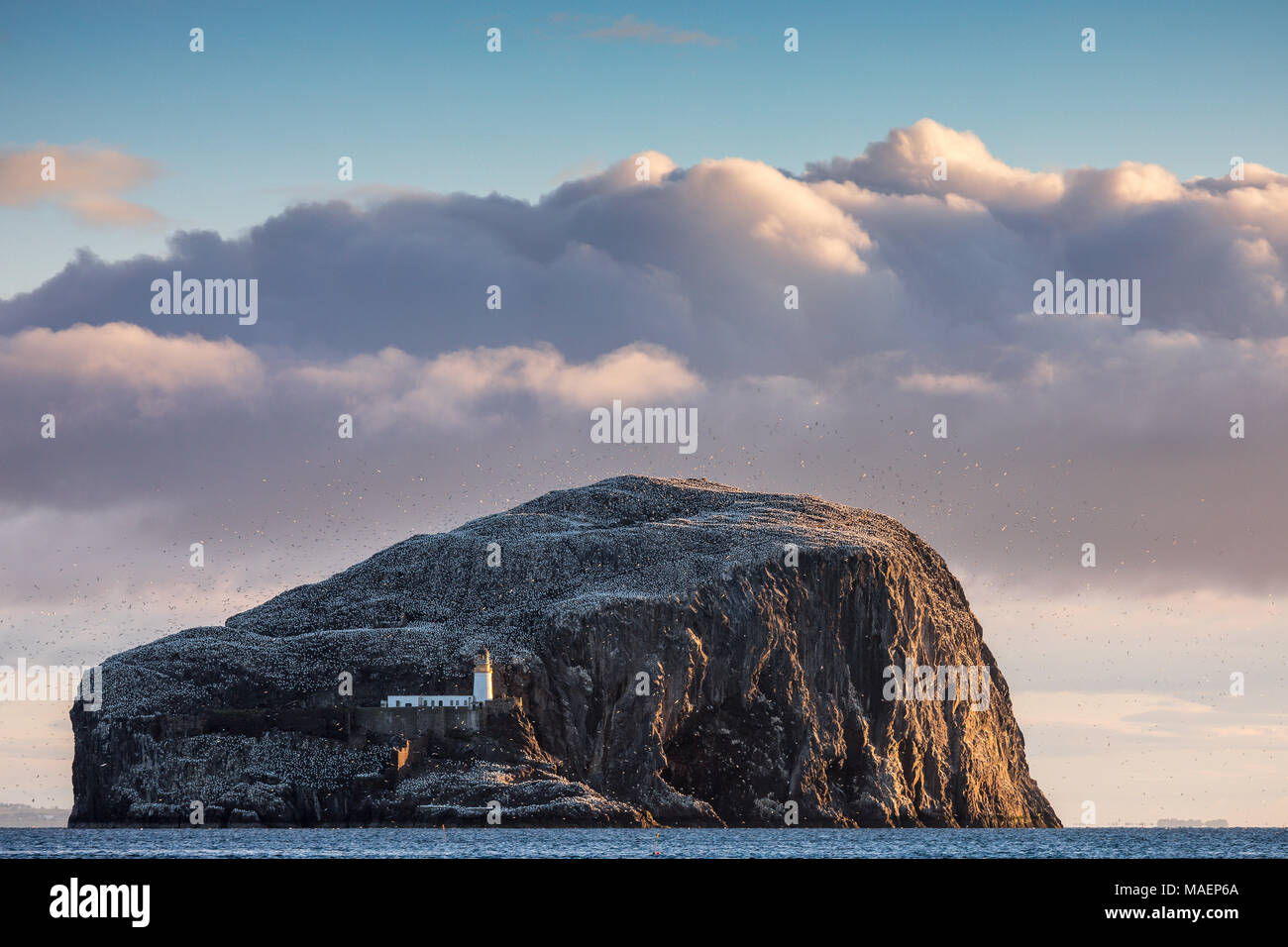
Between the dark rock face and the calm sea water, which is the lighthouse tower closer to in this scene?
the dark rock face

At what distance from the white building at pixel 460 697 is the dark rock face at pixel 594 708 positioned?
5.12 feet

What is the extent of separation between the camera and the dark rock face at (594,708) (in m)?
157

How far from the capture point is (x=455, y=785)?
154m

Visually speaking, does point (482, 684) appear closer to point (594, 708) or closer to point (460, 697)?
point (460, 697)

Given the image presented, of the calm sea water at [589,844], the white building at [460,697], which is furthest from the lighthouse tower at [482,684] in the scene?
the calm sea water at [589,844]

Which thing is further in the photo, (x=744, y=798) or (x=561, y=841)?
(x=744, y=798)

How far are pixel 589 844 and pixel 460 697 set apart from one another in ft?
133

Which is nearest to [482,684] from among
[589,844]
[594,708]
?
[594,708]

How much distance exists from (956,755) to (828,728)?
21918 millimetres
